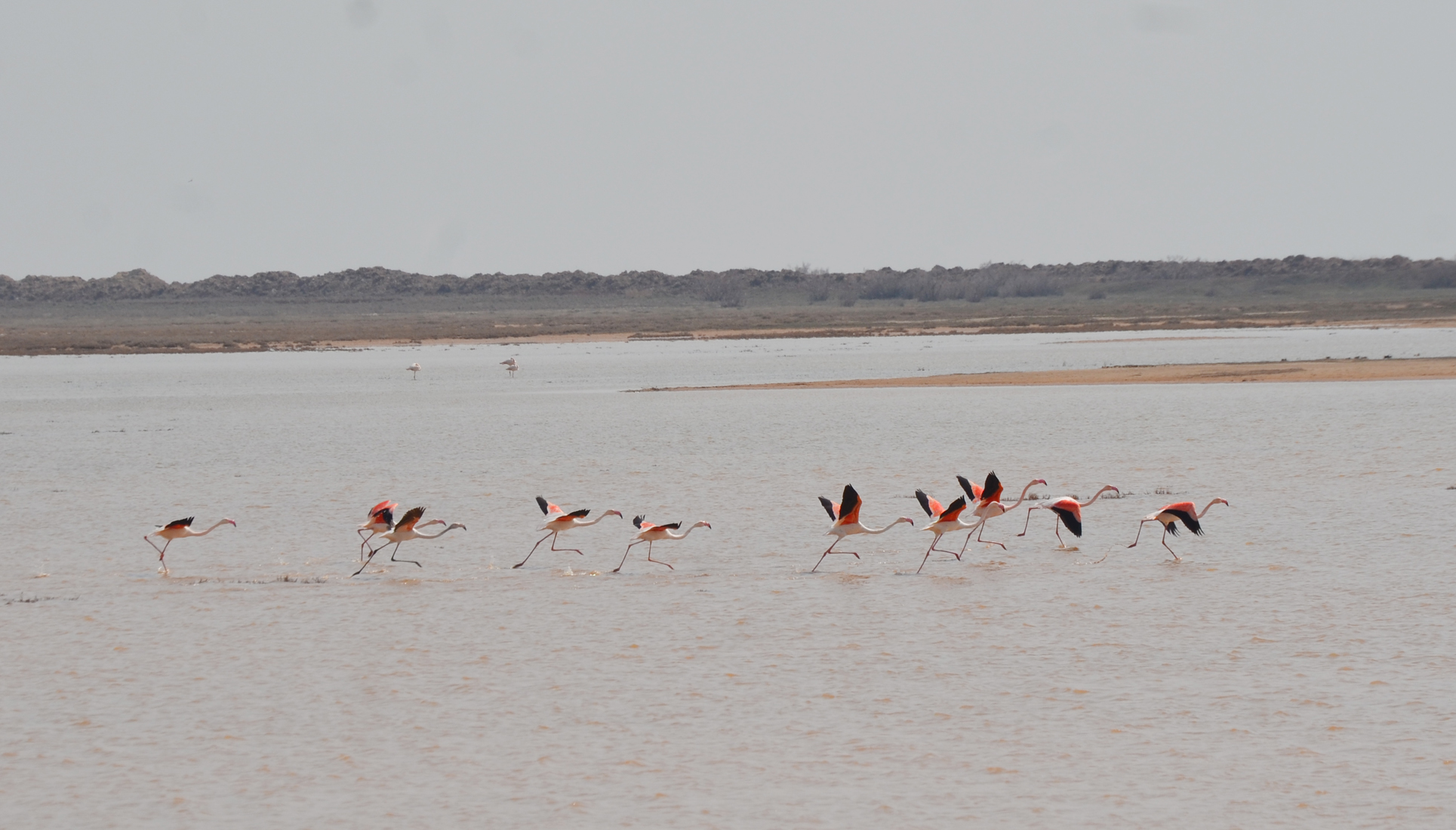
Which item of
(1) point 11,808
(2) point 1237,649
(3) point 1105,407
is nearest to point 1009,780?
(2) point 1237,649

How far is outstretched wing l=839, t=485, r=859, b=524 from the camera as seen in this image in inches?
435

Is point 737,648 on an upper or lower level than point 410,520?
lower

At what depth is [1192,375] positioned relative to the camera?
114 feet

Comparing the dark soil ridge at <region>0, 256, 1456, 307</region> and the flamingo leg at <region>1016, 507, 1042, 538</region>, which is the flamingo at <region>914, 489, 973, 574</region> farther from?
the dark soil ridge at <region>0, 256, 1456, 307</region>

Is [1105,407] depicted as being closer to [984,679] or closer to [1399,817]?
[984,679]

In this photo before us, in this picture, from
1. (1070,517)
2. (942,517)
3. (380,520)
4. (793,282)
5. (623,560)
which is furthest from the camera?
(793,282)

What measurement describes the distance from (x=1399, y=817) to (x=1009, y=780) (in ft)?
5.03

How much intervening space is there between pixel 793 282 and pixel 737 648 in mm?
151791

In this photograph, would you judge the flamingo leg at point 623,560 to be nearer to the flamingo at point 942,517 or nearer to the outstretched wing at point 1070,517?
the flamingo at point 942,517

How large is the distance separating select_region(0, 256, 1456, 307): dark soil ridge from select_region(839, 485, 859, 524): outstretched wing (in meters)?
123

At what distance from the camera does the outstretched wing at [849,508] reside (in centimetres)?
1105

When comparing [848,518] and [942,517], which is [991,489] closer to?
[942,517]

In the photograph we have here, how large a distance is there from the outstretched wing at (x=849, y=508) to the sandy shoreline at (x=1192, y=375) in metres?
23.9

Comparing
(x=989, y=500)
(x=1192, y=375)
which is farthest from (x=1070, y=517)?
(x=1192, y=375)
